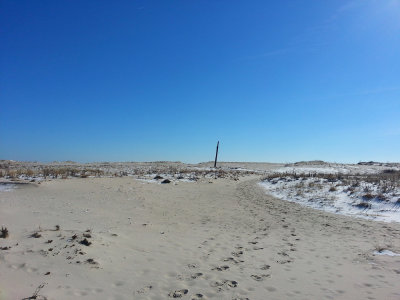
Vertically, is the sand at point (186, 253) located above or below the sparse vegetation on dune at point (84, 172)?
below

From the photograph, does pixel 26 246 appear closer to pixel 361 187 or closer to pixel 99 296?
pixel 99 296

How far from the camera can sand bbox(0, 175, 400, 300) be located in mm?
4582

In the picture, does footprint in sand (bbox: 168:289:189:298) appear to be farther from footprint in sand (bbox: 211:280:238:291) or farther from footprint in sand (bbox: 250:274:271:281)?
footprint in sand (bbox: 250:274:271:281)

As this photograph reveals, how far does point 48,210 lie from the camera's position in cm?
Result: 984

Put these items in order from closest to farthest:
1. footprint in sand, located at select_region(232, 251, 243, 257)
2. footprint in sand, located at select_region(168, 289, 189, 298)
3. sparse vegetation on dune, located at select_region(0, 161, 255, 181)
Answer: footprint in sand, located at select_region(168, 289, 189, 298), footprint in sand, located at select_region(232, 251, 243, 257), sparse vegetation on dune, located at select_region(0, 161, 255, 181)

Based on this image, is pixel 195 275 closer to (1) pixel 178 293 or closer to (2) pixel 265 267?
(1) pixel 178 293

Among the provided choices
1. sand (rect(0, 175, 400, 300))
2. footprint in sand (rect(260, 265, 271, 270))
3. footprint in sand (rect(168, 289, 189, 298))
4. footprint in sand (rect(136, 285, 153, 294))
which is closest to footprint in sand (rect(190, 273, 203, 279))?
sand (rect(0, 175, 400, 300))

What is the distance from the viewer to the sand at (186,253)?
4582 millimetres

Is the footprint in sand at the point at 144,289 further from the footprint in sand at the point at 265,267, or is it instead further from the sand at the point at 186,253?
the footprint in sand at the point at 265,267

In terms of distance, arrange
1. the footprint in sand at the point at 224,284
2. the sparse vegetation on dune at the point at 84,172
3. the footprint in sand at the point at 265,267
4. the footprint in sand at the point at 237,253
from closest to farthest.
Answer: the footprint in sand at the point at 224,284 → the footprint in sand at the point at 265,267 → the footprint in sand at the point at 237,253 → the sparse vegetation on dune at the point at 84,172

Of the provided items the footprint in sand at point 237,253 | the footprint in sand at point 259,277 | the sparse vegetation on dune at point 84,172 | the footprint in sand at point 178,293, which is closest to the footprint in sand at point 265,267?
the footprint in sand at point 259,277

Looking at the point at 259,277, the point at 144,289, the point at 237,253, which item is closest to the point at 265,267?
the point at 259,277

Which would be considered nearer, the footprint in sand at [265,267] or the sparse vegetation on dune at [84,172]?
the footprint in sand at [265,267]

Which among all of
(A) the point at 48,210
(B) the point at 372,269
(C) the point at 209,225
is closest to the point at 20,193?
(A) the point at 48,210
